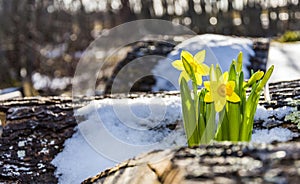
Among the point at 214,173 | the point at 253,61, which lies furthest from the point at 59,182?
the point at 253,61

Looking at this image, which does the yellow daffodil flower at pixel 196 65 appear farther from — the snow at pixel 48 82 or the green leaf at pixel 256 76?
the snow at pixel 48 82

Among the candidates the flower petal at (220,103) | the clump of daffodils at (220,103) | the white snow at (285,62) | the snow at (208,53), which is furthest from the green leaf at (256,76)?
the white snow at (285,62)

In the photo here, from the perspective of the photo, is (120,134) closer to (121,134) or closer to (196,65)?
(121,134)

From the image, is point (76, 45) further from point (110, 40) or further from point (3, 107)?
point (3, 107)

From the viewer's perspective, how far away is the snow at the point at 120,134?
1904 millimetres

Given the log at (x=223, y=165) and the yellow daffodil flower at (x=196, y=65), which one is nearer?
the log at (x=223, y=165)

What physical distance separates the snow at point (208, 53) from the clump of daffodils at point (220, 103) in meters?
1.51

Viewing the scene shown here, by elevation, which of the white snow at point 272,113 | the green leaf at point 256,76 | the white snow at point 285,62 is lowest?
the white snow at point 272,113

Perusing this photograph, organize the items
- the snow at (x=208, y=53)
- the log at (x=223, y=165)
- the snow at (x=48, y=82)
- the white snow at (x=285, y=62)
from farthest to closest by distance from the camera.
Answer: the snow at (x=48, y=82) < the white snow at (x=285, y=62) < the snow at (x=208, y=53) < the log at (x=223, y=165)

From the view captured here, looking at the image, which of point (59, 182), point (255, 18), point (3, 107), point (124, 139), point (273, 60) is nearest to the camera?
point (59, 182)

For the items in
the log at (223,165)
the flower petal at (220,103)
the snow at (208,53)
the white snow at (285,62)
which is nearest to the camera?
the log at (223,165)

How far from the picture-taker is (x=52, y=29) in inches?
253

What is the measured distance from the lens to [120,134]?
206cm

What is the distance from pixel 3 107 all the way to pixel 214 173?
1.71 m
